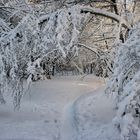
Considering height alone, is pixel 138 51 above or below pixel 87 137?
above

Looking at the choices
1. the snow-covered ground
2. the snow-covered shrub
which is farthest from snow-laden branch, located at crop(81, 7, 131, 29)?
the snow-covered shrub

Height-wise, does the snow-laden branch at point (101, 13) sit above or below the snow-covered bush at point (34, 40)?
above

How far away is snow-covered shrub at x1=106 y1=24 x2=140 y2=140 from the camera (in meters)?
5.85

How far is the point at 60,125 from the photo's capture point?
10.1 m

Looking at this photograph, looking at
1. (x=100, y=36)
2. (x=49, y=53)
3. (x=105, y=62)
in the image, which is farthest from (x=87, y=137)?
(x=100, y=36)

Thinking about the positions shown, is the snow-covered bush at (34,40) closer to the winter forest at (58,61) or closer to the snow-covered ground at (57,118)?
the winter forest at (58,61)

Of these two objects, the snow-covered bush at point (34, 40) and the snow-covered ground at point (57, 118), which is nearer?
the snow-covered bush at point (34, 40)

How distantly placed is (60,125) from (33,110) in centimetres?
197

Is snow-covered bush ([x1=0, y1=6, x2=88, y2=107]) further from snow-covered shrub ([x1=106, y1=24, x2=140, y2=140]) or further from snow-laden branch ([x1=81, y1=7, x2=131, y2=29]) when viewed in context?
snow-covered shrub ([x1=106, y1=24, x2=140, y2=140])

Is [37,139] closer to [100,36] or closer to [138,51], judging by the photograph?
[138,51]

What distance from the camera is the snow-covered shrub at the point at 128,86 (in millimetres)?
5848

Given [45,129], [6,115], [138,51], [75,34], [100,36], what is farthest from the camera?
[100,36]

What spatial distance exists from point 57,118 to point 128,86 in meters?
5.09

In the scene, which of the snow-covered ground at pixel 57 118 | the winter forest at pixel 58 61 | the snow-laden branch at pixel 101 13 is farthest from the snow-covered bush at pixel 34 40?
the snow-covered ground at pixel 57 118
